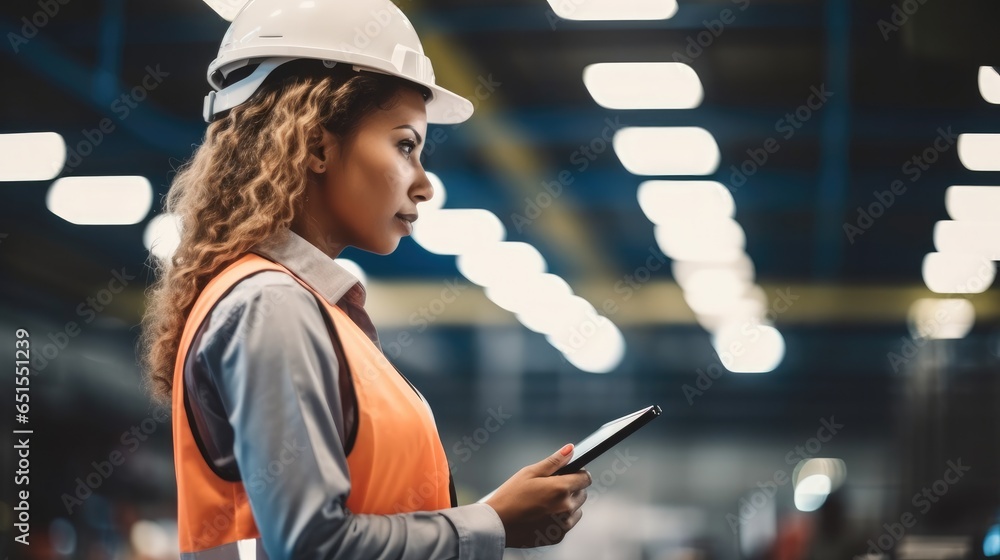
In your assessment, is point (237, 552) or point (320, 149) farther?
point (320, 149)

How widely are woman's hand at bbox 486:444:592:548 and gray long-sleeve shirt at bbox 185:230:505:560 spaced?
0.03 m

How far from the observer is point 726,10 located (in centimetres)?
511

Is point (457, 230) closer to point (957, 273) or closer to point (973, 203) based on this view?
point (973, 203)

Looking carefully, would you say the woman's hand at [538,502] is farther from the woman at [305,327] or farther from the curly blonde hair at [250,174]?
the curly blonde hair at [250,174]

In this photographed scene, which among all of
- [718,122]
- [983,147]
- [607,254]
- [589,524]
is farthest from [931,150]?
[589,524]

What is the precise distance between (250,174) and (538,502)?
597 millimetres

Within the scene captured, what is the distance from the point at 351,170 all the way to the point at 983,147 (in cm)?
621

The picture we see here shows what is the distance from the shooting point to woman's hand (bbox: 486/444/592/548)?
1.16 metres

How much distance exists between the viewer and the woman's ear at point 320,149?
1250 mm

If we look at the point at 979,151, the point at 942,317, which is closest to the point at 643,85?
the point at 979,151

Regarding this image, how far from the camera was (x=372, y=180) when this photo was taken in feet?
4.16

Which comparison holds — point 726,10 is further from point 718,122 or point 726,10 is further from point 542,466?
point 542,466

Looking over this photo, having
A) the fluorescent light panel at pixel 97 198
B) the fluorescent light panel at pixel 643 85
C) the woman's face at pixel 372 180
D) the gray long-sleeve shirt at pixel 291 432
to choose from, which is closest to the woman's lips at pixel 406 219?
the woman's face at pixel 372 180

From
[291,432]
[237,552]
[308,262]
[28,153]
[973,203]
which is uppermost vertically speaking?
[973,203]
